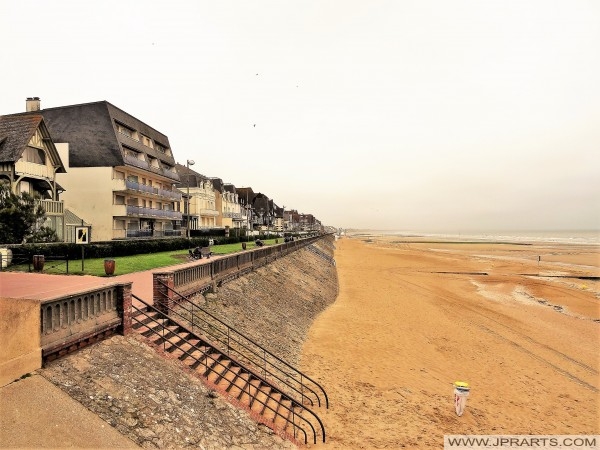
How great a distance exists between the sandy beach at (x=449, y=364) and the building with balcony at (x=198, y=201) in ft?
123

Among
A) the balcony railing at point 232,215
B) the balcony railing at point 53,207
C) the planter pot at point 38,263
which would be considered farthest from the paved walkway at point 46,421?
the balcony railing at point 232,215

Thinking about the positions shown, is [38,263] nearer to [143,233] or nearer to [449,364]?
[449,364]

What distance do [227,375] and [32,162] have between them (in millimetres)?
28880

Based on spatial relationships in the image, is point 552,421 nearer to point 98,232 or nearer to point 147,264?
point 147,264

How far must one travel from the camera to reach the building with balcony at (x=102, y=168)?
121ft

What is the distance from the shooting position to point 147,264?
22250mm

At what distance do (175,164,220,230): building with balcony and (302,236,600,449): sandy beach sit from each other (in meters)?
37.4

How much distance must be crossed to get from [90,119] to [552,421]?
4591cm

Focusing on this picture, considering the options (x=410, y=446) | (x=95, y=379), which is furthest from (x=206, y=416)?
(x=410, y=446)

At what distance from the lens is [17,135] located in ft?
92.1

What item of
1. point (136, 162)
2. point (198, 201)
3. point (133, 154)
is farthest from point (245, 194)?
point (136, 162)

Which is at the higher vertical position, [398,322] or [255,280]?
[255,280]

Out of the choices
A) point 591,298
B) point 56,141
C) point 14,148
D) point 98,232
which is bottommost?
point 591,298

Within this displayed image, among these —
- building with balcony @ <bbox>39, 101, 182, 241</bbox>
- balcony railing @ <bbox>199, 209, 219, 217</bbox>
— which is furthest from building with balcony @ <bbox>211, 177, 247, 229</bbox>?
building with balcony @ <bbox>39, 101, 182, 241</bbox>
